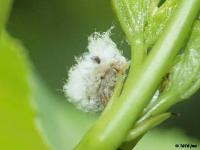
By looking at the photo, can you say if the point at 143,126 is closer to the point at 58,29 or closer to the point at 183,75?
the point at 183,75

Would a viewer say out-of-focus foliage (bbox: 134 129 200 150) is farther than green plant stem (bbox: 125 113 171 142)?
Yes

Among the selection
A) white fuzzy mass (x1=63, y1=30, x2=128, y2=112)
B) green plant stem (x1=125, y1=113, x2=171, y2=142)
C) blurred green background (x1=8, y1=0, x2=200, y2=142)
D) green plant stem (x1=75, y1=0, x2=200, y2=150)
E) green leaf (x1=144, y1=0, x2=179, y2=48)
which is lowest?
green plant stem (x1=125, y1=113, x2=171, y2=142)

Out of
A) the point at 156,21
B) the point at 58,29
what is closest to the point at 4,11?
the point at 58,29

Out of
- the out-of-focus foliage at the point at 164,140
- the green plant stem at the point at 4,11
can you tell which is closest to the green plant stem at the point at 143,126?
the out-of-focus foliage at the point at 164,140

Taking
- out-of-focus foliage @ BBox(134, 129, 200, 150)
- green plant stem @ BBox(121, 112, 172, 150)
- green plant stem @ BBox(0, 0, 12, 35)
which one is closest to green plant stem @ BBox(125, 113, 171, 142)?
green plant stem @ BBox(121, 112, 172, 150)

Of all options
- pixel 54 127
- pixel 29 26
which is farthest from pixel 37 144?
pixel 29 26

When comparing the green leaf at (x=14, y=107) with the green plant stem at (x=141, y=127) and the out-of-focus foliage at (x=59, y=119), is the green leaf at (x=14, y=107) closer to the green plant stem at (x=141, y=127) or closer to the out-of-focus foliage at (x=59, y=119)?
the out-of-focus foliage at (x=59, y=119)

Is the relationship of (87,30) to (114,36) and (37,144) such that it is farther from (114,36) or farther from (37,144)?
(37,144)

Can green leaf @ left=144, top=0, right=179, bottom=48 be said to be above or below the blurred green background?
below

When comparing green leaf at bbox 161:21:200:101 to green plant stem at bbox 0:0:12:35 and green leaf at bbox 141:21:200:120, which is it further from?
green plant stem at bbox 0:0:12:35
